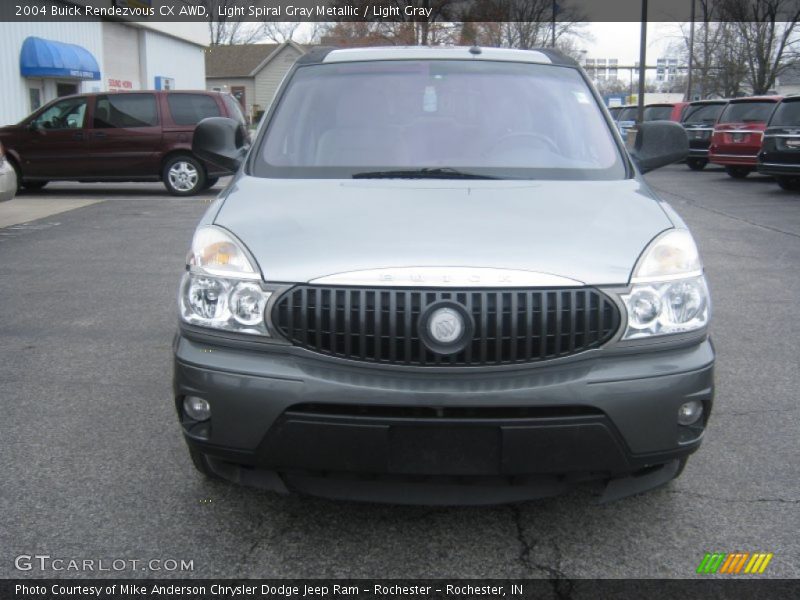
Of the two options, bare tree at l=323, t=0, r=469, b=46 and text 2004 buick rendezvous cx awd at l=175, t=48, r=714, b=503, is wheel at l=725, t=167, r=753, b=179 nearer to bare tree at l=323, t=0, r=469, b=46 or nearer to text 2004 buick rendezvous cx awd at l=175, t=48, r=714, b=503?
text 2004 buick rendezvous cx awd at l=175, t=48, r=714, b=503

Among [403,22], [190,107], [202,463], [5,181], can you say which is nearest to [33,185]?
[190,107]

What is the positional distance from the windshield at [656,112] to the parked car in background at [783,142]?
873 cm

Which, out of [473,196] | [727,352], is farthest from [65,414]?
[727,352]

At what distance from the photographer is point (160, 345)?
566 centimetres

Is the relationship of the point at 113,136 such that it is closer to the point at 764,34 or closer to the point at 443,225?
the point at 443,225

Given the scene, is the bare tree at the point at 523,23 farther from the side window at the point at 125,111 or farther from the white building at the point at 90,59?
the side window at the point at 125,111

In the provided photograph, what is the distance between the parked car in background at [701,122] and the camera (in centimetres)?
2203

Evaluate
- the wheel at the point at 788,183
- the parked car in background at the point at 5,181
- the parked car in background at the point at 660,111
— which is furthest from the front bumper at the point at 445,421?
the parked car in background at the point at 660,111

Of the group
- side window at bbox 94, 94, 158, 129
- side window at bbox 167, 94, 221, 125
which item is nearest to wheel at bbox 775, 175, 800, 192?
side window at bbox 167, 94, 221, 125

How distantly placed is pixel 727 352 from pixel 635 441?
315cm

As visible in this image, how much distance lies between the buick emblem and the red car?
1732 cm

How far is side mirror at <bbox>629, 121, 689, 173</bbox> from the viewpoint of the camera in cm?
441

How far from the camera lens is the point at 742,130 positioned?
1833 centimetres

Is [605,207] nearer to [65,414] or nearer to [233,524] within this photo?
[233,524]
